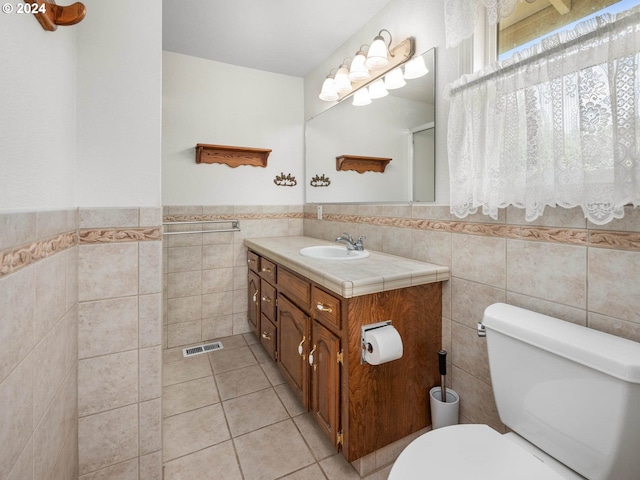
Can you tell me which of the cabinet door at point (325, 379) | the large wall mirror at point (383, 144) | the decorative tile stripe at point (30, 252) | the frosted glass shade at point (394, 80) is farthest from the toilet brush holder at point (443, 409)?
the frosted glass shade at point (394, 80)

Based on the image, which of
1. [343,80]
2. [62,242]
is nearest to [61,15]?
[62,242]

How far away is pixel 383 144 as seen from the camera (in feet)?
6.32

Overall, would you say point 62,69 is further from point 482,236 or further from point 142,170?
point 482,236

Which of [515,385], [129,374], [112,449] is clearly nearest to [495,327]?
[515,385]

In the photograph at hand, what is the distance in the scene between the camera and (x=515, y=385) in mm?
946

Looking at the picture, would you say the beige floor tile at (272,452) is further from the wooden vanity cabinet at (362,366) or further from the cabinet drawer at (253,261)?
the cabinet drawer at (253,261)

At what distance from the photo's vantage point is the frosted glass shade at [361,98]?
6.66 feet

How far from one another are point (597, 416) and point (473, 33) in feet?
4.68

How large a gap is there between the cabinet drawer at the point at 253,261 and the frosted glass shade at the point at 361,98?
1.34 metres

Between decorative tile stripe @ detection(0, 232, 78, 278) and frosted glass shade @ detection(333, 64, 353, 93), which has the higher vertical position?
frosted glass shade @ detection(333, 64, 353, 93)

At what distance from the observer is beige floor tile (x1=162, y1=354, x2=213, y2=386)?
2012 millimetres

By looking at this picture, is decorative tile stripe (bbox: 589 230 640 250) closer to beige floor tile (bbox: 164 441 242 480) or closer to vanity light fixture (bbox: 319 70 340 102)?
beige floor tile (bbox: 164 441 242 480)

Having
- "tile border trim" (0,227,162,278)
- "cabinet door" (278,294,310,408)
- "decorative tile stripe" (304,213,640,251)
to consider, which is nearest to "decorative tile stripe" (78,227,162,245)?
"tile border trim" (0,227,162,278)

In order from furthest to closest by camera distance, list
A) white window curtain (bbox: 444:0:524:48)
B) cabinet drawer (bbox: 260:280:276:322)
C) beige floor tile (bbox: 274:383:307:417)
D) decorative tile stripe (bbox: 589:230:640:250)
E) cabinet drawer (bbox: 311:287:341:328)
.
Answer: cabinet drawer (bbox: 260:280:276:322) → beige floor tile (bbox: 274:383:307:417) → cabinet drawer (bbox: 311:287:341:328) → white window curtain (bbox: 444:0:524:48) → decorative tile stripe (bbox: 589:230:640:250)
